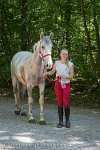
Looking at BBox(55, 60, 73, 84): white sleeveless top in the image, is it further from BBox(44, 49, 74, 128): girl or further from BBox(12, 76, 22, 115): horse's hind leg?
BBox(12, 76, 22, 115): horse's hind leg

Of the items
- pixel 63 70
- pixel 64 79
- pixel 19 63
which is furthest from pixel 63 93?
pixel 19 63

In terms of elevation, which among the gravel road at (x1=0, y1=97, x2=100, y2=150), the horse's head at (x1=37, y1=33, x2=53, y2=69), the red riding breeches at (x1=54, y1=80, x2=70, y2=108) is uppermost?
the horse's head at (x1=37, y1=33, x2=53, y2=69)

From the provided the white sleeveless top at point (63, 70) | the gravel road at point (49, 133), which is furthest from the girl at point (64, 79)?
the gravel road at point (49, 133)

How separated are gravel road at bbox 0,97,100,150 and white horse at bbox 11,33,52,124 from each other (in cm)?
51

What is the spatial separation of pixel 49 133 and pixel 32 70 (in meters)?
1.93

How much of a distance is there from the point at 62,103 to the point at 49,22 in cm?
623

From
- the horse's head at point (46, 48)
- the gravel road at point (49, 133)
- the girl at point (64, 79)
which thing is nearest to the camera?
the gravel road at point (49, 133)

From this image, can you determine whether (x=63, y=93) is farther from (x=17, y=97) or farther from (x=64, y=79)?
(x=17, y=97)

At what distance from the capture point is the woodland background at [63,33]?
13.8m

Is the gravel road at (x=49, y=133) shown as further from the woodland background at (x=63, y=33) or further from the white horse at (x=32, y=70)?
the woodland background at (x=63, y=33)

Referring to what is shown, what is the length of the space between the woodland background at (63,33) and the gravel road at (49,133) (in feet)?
12.2

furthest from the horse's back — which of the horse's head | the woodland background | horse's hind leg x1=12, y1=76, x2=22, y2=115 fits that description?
the woodland background

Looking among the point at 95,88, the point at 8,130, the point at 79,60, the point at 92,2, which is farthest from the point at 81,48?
the point at 8,130

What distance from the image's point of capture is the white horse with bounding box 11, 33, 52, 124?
863 centimetres
